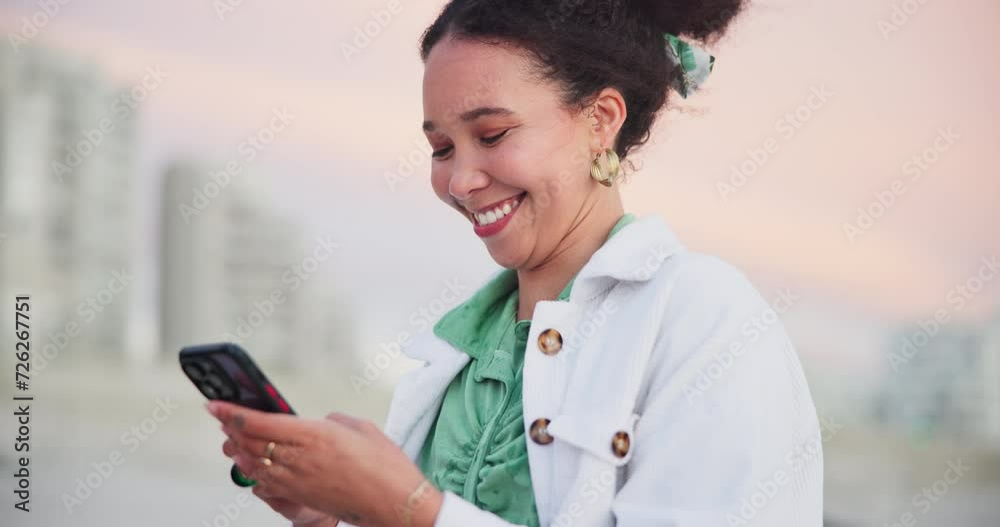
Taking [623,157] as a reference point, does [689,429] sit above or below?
below

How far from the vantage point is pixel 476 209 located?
4.39ft

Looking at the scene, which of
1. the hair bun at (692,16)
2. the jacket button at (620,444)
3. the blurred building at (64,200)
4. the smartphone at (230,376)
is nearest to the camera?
the smartphone at (230,376)

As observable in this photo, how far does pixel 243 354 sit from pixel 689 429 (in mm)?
513

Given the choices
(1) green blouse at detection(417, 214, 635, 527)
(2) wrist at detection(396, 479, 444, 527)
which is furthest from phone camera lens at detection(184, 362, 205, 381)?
(1) green blouse at detection(417, 214, 635, 527)

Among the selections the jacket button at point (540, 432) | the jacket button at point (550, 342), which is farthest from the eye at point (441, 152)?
the jacket button at point (540, 432)

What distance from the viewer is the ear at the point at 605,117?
1.35m

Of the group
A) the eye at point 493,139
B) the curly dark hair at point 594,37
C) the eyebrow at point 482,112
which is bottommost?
the eye at point 493,139

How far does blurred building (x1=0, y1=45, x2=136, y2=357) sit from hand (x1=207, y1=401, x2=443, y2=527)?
254cm

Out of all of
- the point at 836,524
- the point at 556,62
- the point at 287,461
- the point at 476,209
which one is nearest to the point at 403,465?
the point at 287,461

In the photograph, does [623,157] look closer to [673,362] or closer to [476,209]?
[476,209]

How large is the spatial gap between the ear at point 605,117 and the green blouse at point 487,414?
0.40 ft

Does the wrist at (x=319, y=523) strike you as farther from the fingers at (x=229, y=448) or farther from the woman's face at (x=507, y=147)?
the woman's face at (x=507, y=147)

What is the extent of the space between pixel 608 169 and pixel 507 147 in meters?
0.17

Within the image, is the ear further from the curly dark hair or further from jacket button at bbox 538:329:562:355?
jacket button at bbox 538:329:562:355
